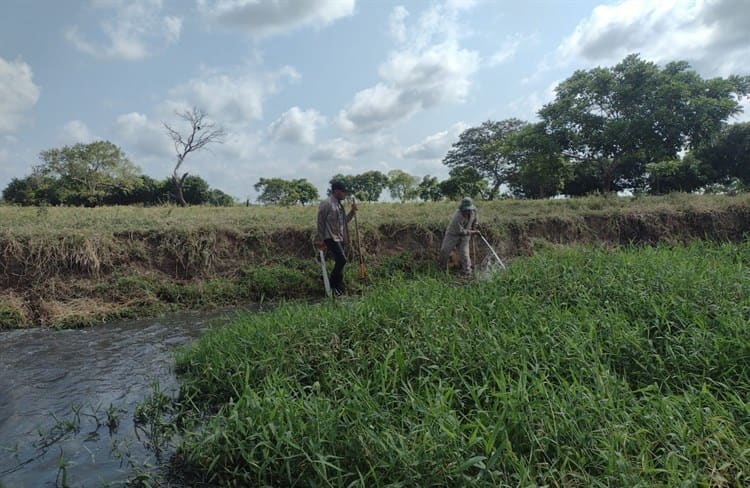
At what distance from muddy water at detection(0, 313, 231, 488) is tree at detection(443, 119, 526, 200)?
4125 centimetres

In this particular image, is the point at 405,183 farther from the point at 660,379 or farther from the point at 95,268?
the point at 660,379

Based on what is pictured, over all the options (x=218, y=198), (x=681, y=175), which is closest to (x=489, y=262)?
(x=681, y=175)

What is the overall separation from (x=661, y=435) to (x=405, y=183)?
52.4 m

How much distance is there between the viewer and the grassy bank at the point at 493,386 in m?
2.52

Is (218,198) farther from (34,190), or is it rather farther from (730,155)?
(730,155)

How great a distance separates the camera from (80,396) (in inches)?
166

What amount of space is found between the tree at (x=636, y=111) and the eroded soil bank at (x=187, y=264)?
27.0 ft

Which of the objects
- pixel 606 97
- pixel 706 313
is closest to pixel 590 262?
pixel 706 313

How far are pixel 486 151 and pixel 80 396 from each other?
45.3m

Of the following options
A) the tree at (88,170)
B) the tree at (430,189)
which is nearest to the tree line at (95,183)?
the tree at (88,170)

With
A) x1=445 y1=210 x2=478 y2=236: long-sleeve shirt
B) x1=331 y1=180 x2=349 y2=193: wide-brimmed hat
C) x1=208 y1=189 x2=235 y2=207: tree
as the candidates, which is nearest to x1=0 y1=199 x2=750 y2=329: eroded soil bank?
x1=445 y1=210 x2=478 y2=236: long-sleeve shirt

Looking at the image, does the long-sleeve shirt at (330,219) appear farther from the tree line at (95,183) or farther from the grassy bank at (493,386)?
the tree line at (95,183)

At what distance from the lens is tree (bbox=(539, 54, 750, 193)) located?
16547mm

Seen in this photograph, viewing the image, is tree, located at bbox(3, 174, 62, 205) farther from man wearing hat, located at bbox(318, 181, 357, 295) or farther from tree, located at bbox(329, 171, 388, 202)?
man wearing hat, located at bbox(318, 181, 357, 295)
